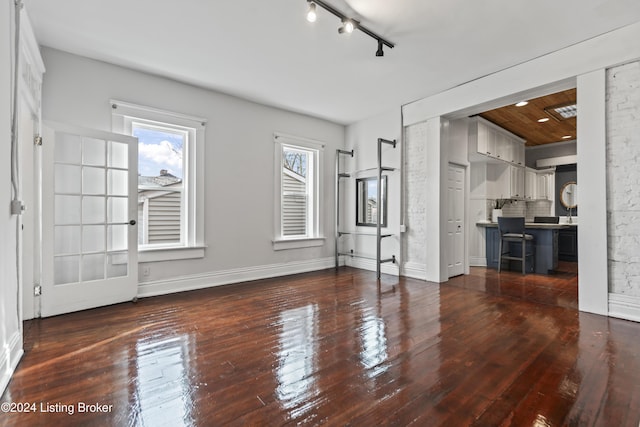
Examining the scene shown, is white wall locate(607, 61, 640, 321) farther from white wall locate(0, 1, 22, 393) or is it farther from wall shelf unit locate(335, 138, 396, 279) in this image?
white wall locate(0, 1, 22, 393)

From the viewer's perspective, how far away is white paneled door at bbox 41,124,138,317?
319 centimetres

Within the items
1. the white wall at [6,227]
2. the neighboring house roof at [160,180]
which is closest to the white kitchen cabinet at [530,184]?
the neighboring house roof at [160,180]

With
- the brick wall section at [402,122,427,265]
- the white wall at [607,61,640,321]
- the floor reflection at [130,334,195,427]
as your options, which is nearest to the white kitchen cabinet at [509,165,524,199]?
the brick wall section at [402,122,427,265]

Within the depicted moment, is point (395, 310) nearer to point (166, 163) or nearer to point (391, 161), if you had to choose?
point (391, 161)

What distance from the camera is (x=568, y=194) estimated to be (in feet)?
25.4

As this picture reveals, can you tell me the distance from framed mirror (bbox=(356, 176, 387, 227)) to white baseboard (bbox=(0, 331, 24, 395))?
4734mm

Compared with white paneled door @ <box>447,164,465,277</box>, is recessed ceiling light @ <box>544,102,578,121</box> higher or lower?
higher

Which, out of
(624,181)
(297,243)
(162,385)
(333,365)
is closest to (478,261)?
(624,181)

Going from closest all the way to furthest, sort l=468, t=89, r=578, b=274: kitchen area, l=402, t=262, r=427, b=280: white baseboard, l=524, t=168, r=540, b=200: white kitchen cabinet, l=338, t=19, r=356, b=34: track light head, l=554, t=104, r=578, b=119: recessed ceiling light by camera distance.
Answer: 1. l=338, t=19, r=356, b=34: track light head
2. l=402, t=262, r=427, b=280: white baseboard
3. l=554, t=104, r=578, b=119: recessed ceiling light
4. l=468, t=89, r=578, b=274: kitchen area
5. l=524, t=168, r=540, b=200: white kitchen cabinet

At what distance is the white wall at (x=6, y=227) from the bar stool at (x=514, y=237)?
20.9 feet

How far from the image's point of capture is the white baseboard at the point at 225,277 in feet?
13.2

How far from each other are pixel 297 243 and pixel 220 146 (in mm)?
2099

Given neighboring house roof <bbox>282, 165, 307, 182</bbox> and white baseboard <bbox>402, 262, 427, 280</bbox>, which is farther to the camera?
neighboring house roof <bbox>282, 165, 307, 182</bbox>

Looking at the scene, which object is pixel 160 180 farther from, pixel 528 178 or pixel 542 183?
pixel 542 183
